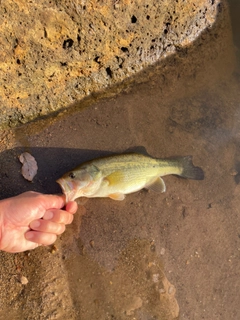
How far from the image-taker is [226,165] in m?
4.83

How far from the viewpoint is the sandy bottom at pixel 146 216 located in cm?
404

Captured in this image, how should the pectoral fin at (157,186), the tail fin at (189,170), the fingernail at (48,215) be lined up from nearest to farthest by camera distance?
the fingernail at (48,215) → the pectoral fin at (157,186) → the tail fin at (189,170)

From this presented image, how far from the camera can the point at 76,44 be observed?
14.4ft

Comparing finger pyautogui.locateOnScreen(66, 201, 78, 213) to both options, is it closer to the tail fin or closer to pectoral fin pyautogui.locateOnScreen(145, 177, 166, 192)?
pectoral fin pyautogui.locateOnScreen(145, 177, 166, 192)

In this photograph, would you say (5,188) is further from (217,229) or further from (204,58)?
(204,58)

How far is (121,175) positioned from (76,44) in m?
1.92

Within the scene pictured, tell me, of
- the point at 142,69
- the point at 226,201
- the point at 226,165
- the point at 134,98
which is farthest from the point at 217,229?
the point at 142,69

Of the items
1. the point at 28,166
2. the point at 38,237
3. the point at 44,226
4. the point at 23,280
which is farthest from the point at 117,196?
the point at 23,280

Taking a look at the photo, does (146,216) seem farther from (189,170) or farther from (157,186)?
(189,170)

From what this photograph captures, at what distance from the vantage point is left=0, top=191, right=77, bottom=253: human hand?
3.73 m

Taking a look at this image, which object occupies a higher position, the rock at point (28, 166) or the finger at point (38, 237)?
the rock at point (28, 166)

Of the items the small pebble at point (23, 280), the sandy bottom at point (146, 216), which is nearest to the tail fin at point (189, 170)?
the sandy bottom at point (146, 216)

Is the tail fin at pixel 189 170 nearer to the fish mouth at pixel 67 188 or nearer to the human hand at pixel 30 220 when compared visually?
the fish mouth at pixel 67 188

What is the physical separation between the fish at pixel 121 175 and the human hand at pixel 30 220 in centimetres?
26
